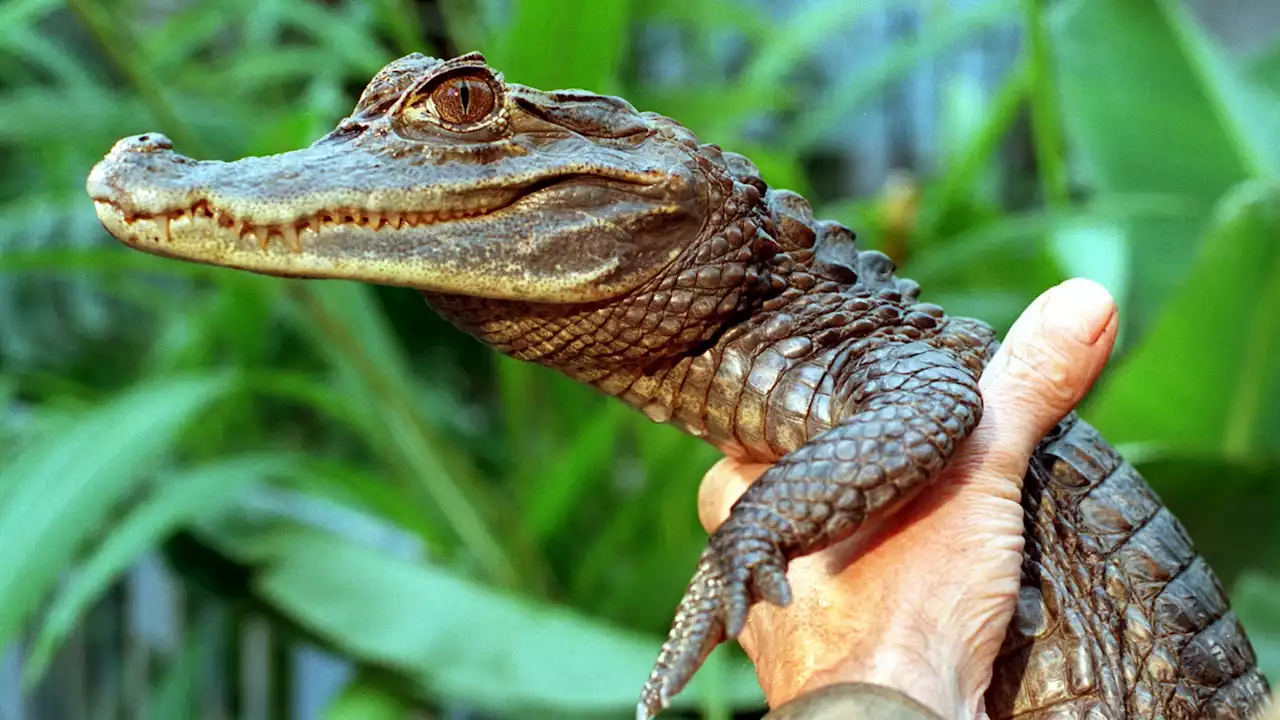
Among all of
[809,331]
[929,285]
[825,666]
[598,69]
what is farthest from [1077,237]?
[825,666]

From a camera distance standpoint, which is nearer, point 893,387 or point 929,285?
point 893,387

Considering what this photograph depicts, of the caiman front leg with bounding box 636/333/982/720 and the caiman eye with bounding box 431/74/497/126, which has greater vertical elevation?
the caiman eye with bounding box 431/74/497/126

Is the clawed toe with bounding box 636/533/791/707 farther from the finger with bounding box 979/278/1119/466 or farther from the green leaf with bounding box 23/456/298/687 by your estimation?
the green leaf with bounding box 23/456/298/687

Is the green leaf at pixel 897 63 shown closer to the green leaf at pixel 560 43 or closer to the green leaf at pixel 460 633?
the green leaf at pixel 560 43

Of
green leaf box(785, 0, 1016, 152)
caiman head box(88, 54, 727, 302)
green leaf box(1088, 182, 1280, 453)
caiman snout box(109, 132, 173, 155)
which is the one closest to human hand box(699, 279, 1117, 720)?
caiman head box(88, 54, 727, 302)

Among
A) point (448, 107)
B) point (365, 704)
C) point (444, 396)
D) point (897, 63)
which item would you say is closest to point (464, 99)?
point (448, 107)

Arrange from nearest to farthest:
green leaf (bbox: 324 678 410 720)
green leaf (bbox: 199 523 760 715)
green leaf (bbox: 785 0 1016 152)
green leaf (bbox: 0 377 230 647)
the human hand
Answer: the human hand → green leaf (bbox: 0 377 230 647) → green leaf (bbox: 199 523 760 715) → green leaf (bbox: 324 678 410 720) → green leaf (bbox: 785 0 1016 152)

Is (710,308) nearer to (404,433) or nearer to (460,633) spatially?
(460,633)

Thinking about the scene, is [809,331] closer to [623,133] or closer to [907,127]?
[623,133]

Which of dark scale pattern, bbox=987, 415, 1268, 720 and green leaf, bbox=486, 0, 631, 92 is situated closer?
dark scale pattern, bbox=987, 415, 1268, 720
